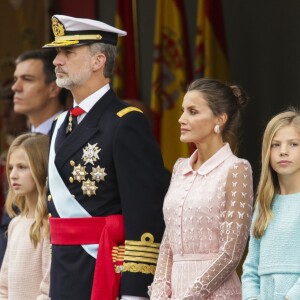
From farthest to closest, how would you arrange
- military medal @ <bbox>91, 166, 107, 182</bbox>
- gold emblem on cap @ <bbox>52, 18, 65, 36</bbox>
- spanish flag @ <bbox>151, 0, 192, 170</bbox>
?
spanish flag @ <bbox>151, 0, 192, 170</bbox>, gold emblem on cap @ <bbox>52, 18, 65, 36</bbox>, military medal @ <bbox>91, 166, 107, 182</bbox>

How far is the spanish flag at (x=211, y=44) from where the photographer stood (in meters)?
8.03

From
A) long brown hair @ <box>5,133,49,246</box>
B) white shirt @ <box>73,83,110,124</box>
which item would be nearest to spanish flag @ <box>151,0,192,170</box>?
long brown hair @ <box>5,133,49,246</box>

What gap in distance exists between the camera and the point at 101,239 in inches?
218

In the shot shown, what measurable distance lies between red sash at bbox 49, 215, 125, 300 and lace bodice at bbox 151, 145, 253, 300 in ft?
0.78

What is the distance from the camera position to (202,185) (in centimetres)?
532

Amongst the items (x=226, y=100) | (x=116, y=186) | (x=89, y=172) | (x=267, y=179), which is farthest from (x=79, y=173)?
(x=267, y=179)

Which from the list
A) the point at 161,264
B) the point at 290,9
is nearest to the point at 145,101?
the point at 290,9

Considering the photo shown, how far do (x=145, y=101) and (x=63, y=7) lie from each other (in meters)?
1.26

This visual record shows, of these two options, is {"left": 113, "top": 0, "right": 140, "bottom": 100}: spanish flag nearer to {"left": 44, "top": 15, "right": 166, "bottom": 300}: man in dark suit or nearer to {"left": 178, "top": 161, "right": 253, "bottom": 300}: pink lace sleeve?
{"left": 44, "top": 15, "right": 166, "bottom": 300}: man in dark suit

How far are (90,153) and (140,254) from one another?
19.7 inches

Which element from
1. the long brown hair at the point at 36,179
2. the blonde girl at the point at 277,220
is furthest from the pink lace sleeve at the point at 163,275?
the long brown hair at the point at 36,179

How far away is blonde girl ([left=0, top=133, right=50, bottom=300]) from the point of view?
6285 millimetres

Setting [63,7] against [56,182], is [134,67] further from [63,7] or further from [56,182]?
[56,182]

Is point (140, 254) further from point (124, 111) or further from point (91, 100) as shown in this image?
point (91, 100)
